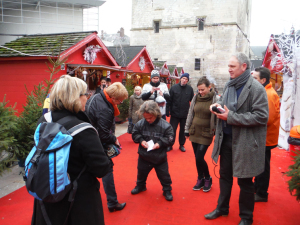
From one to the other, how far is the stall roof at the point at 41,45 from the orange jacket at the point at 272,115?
6.25 metres

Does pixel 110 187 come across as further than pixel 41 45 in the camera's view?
No

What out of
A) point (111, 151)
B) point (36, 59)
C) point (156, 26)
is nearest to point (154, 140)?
point (111, 151)

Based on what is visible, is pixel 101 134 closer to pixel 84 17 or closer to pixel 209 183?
pixel 209 183

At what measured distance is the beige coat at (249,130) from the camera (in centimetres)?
264

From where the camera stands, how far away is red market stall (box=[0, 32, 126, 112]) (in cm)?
772

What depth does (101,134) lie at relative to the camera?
114 inches

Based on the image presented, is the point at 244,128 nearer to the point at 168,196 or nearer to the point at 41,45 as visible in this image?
the point at 168,196

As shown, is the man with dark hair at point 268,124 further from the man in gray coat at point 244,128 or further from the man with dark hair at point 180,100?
the man with dark hair at point 180,100

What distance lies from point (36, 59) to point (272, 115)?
7371 mm

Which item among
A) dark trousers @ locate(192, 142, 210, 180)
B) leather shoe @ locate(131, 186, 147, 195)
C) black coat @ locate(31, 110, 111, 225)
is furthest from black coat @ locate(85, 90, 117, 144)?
dark trousers @ locate(192, 142, 210, 180)

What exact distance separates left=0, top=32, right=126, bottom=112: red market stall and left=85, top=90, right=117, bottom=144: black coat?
4.92 m

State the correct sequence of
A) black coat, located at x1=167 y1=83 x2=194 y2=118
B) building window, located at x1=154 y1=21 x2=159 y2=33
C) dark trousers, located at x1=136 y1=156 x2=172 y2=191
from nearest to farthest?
dark trousers, located at x1=136 y1=156 x2=172 y2=191, black coat, located at x1=167 y1=83 x2=194 y2=118, building window, located at x1=154 y1=21 x2=159 y2=33

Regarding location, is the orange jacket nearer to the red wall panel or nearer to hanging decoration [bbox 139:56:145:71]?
the red wall panel

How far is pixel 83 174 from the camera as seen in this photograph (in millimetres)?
1886
